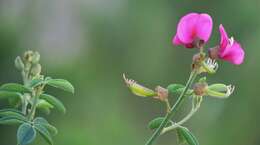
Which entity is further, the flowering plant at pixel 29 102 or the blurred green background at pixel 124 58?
the blurred green background at pixel 124 58

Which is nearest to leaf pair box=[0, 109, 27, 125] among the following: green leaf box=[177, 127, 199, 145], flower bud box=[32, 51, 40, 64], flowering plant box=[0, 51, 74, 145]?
flowering plant box=[0, 51, 74, 145]

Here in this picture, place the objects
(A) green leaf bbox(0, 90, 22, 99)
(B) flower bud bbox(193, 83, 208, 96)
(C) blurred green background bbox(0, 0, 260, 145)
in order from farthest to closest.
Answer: (C) blurred green background bbox(0, 0, 260, 145) < (A) green leaf bbox(0, 90, 22, 99) < (B) flower bud bbox(193, 83, 208, 96)

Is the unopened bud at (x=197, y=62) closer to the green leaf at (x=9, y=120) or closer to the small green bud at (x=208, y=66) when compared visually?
the small green bud at (x=208, y=66)

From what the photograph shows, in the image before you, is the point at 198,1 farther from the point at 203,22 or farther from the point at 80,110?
the point at 203,22

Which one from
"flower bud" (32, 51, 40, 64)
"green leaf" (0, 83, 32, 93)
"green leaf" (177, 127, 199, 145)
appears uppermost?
"flower bud" (32, 51, 40, 64)

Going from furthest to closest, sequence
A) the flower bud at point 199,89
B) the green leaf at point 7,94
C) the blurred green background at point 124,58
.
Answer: the blurred green background at point 124,58 → the green leaf at point 7,94 → the flower bud at point 199,89

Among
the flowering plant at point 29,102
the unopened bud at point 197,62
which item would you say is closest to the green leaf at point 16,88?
the flowering plant at point 29,102

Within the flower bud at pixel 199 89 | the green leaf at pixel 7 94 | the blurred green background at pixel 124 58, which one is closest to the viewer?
the flower bud at pixel 199 89

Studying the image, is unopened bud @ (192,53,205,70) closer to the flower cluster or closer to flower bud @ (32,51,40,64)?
the flower cluster

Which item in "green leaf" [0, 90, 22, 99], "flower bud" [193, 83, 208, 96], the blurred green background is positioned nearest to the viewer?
"flower bud" [193, 83, 208, 96]
